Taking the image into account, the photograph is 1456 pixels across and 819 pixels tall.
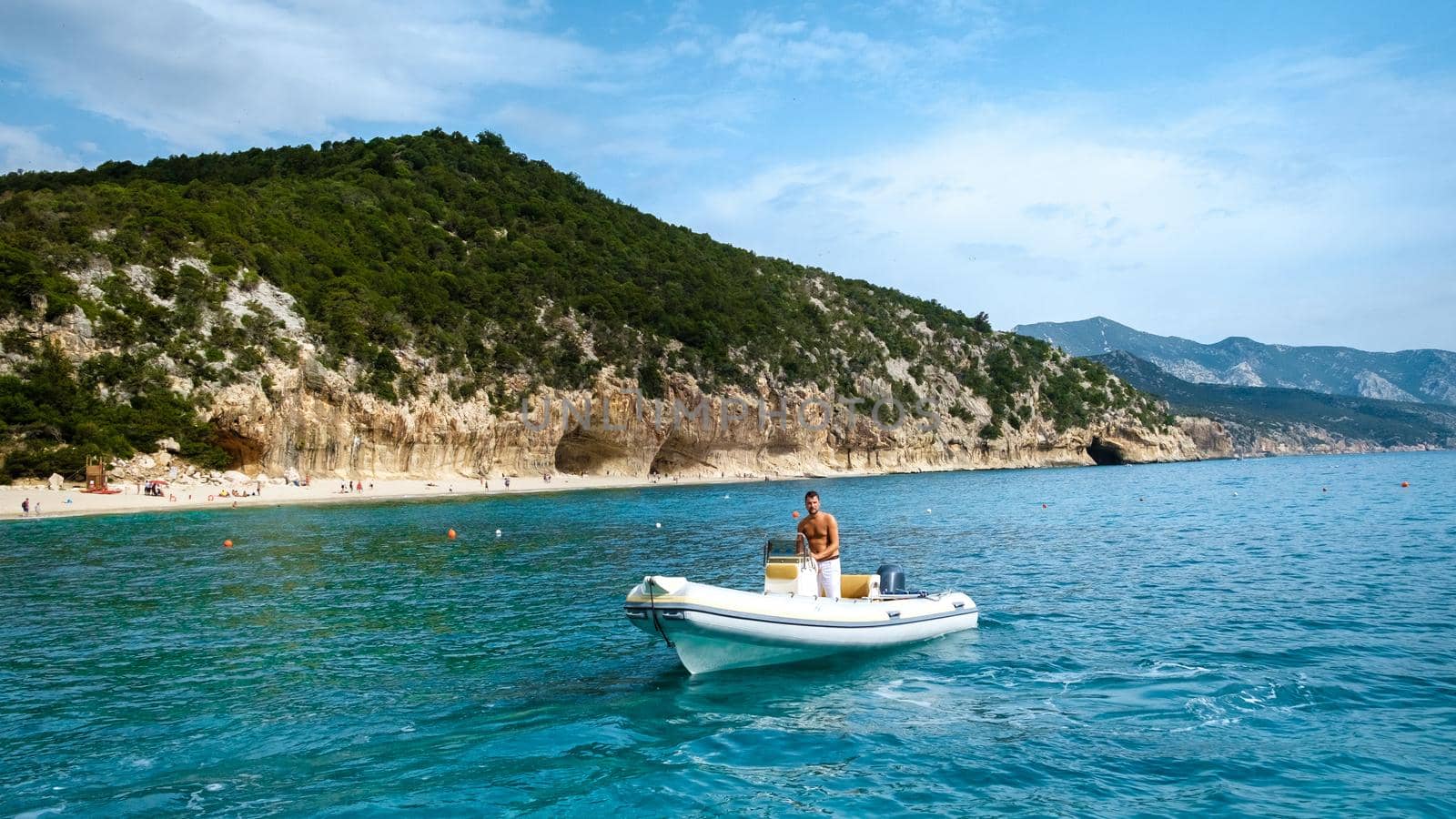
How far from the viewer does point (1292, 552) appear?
20906 mm

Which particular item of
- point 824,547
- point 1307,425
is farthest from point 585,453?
point 1307,425

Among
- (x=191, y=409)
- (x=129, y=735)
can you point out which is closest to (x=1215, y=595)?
(x=129, y=735)

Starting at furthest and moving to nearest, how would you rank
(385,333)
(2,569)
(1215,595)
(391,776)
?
(385,333)
(2,569)
(1215,595)
(391,776)

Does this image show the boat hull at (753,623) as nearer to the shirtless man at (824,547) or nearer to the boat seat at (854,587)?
the shirtless man at (824,547)

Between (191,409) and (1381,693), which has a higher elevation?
(191,409)

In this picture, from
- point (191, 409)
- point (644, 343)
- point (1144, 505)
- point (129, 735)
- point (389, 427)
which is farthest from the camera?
point (644, 343)

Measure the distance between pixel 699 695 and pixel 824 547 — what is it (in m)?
2.83

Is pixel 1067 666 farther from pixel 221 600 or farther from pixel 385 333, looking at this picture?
pixel 385 333

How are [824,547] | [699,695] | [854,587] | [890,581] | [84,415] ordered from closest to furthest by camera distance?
1. [699,695]
2. [824,547]
3. [854,587]
4. [890,581]
5. [84,415]

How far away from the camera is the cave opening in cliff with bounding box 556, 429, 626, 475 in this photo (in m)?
65.0

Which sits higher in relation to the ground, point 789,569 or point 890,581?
point 789,569

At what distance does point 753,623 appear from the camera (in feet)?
33.8

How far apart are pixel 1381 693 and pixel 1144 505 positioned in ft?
102

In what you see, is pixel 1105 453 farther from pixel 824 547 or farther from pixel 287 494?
pixel 824 547
